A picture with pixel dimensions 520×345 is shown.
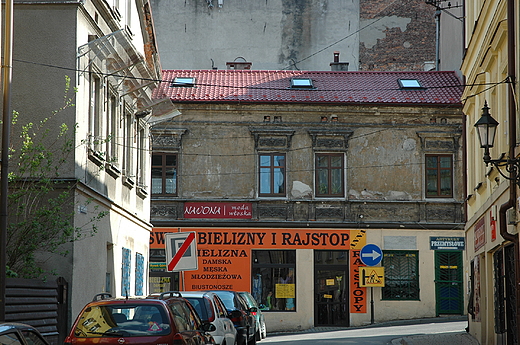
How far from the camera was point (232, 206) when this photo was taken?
103 feet

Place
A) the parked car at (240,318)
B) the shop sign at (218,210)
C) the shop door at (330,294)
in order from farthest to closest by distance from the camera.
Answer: the shop sign at (218,210)
the shop door at (330,294)
the parked car at (240,318)

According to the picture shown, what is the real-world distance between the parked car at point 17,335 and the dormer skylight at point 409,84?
91.6 feet

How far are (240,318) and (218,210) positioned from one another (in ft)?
46.6

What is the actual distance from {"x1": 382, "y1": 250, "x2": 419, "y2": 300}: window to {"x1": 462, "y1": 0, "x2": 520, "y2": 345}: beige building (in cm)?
836

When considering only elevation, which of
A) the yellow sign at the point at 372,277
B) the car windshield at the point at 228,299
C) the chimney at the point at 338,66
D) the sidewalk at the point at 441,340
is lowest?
the sidewalk at the point at 441,340

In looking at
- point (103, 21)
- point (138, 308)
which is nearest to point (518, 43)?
point (138, 308)

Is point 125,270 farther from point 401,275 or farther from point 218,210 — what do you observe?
point 401,275

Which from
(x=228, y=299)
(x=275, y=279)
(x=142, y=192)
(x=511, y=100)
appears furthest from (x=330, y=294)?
(x=511, y=100)

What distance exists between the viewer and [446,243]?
31.3 m

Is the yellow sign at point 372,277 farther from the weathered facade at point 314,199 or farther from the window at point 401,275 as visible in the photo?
the window at point 401,275

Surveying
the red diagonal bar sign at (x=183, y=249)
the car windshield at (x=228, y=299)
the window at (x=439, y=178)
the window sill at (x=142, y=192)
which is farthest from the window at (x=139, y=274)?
the window at (x=439, y=178)

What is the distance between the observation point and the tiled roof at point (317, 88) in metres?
32.0

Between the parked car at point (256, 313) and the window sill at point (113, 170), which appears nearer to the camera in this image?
the window sill at point (113, 170)

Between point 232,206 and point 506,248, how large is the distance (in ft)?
53.4
